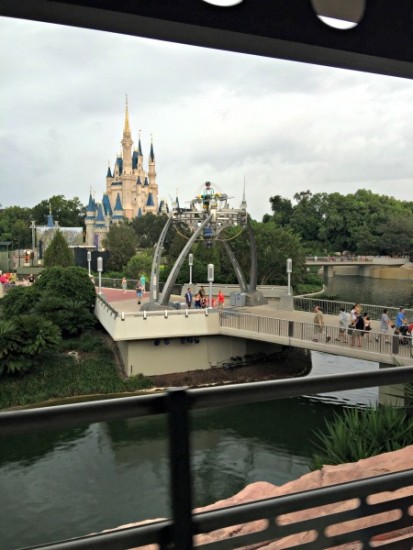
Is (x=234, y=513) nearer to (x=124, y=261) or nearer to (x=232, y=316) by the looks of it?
(x=232, y=316)

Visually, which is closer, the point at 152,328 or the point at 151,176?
the point at 152,328

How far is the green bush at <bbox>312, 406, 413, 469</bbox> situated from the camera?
3.23 meters

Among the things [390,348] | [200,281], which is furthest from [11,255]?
[390,348]

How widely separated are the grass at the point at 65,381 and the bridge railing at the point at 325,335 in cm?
425

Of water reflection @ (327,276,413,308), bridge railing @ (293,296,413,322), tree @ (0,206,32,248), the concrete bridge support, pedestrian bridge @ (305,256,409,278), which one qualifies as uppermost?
tree @ (0,206,32,248)

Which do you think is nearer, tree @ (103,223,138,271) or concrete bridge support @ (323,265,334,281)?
tree @ (103,223,138,271)

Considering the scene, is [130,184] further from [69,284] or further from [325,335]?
[325,335]

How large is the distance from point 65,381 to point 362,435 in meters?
17.5

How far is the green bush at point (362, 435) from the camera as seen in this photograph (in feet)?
10.6

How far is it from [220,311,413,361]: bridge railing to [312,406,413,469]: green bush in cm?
997

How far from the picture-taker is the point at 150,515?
5.59 feet

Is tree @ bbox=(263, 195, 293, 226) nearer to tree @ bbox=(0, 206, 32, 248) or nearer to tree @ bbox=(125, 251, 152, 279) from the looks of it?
tree @ bbox=(0, 206, 32, 248)

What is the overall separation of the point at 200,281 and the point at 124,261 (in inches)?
721

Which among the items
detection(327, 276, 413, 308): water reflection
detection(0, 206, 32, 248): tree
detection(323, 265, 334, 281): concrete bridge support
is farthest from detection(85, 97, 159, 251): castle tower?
detection(327, 276, 413, 308): water reflection
